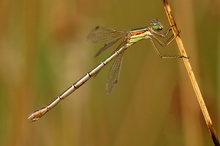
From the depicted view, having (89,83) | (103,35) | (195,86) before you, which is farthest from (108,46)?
(195,86)

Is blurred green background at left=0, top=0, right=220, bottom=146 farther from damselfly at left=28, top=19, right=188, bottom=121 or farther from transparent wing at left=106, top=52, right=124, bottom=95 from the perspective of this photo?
transparent wing at left=106, top=52, right=124, bottom=95

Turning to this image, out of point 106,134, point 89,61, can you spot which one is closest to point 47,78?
point 89,61

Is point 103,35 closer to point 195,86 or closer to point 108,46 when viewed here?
point 108,46

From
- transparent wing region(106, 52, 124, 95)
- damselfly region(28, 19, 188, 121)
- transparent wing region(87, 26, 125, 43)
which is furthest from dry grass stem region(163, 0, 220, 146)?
transparent wing region(87, 26, 125, 43)

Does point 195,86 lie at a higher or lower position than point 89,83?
lower

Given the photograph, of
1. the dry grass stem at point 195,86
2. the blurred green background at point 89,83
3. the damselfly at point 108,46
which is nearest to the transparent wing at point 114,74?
the damselfly at point 108,46

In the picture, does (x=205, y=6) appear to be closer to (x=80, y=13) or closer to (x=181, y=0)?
(x=181, y=0)
